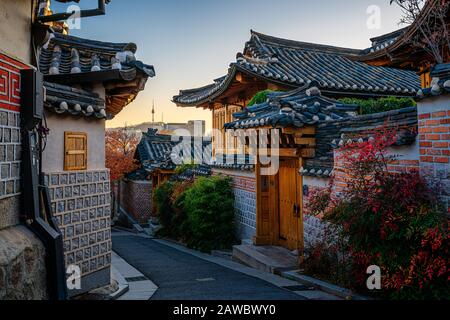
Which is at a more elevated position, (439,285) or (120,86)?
(120,86)

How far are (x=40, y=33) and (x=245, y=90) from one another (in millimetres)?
12260

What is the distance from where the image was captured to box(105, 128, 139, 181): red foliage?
3114 centimetres

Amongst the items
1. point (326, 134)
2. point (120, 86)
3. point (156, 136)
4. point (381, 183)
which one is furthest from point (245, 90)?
point (156, 136)

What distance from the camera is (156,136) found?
32.1m

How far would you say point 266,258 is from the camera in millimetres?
11367

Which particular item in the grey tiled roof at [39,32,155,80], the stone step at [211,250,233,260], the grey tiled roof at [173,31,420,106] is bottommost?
the stone step at [211,250,233,260]

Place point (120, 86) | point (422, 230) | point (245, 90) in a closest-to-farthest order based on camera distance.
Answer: point (422, 230) < point (120, 86) < point (245, 90)

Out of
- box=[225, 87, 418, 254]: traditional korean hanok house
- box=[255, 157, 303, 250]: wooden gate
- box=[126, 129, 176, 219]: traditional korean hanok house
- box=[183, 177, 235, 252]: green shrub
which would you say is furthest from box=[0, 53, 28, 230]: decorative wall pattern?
box=[126, 129, 176, 219]: traditional korean hanok house

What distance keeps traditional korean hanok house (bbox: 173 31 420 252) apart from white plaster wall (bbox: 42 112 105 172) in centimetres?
401

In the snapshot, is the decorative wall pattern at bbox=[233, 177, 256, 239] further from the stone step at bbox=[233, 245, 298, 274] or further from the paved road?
the paved road

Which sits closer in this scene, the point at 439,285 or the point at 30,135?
the point at 30,135

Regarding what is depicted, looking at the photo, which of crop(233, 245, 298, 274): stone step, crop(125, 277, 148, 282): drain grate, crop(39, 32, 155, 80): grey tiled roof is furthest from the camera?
crop(233, 245, 298, 274): stone step

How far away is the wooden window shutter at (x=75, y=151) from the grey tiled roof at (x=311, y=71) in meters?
8.29
